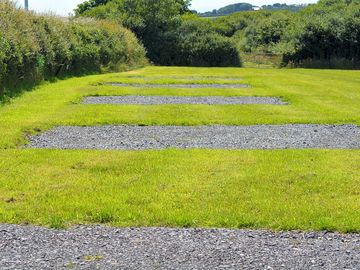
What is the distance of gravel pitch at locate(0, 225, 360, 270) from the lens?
4809 mm

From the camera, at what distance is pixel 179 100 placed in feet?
55.7

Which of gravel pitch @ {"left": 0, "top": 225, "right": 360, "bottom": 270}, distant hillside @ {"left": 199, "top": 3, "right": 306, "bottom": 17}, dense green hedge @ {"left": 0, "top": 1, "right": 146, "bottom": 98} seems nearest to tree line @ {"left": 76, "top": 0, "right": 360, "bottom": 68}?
dense green hedge @ {"left": 0, "top": 1, "right": 146, "bottom": 98}

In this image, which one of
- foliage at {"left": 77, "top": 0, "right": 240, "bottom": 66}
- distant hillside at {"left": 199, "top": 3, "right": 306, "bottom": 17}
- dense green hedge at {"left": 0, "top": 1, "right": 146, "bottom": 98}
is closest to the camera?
dense green hedge at {"left": 0, "top": 1, "right": 146, "bottom": 98}

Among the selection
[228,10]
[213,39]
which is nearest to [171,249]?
[213,39]

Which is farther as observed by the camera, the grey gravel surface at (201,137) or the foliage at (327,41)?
the foliage at (327,41)

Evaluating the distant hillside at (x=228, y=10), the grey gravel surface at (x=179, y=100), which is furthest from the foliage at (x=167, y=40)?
the distant hillside at (x=228, y=10)

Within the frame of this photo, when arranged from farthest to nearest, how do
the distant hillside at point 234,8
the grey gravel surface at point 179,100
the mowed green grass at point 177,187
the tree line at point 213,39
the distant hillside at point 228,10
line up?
the distant hillside at point 234,8
the distant hillside at point 228,10
the tree line at point 213,39
the grey gravel surface at point 179,100
the mowed green grass at point 177,187

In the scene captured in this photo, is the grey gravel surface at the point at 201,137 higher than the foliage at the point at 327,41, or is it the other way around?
the foliage at the point at 327,41

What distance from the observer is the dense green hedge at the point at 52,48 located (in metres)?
16.9

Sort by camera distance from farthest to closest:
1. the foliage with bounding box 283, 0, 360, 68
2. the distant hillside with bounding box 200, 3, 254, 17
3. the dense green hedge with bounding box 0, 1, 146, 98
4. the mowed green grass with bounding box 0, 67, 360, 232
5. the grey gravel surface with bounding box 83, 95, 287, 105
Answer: the distant hillside with bounding box 200, 3, 254, 17
the foliage with bounding box 283, 0, 360, 68
the dense green hedge with bounding box 0, 1, 146, 98
the grey gravel surface with bounding box 83, 95, 287, 105
the mowed green grass with bounding box 0, 67, 360, 232

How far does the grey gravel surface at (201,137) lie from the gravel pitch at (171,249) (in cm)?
432

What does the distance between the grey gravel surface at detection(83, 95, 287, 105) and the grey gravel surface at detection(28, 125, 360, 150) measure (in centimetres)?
434

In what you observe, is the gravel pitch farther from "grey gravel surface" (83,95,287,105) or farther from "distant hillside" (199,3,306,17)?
"distant hillside" (199,3,306,17)

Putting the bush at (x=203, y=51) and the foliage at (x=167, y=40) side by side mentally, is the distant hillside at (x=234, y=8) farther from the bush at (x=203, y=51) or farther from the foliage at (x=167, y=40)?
the bush at (x=203, y=51)
